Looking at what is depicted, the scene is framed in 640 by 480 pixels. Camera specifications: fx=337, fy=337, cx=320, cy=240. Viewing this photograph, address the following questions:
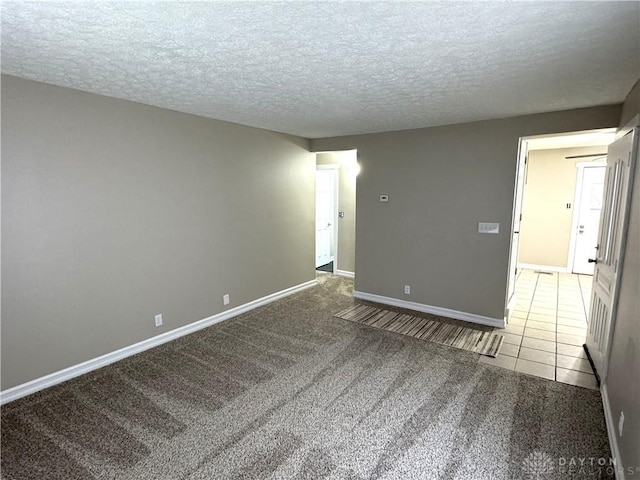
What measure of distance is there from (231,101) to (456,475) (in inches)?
129

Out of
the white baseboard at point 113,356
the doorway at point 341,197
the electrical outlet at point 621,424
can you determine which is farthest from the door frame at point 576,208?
the white baseboard at point 113,356

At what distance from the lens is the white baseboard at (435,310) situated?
13.5 ft

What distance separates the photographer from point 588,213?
6348 mm

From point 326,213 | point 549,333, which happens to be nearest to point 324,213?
point 326,213

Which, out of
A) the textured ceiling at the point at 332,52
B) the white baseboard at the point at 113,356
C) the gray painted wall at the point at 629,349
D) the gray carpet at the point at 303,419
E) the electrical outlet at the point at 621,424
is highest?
the textured ceiling at the point at 332,52

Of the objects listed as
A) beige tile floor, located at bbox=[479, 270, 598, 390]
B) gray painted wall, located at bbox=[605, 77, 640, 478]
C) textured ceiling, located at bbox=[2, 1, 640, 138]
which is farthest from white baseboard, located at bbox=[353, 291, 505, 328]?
textured ceiling, located at bbox=[2, 1, 640, 138]

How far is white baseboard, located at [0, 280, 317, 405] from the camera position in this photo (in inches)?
105

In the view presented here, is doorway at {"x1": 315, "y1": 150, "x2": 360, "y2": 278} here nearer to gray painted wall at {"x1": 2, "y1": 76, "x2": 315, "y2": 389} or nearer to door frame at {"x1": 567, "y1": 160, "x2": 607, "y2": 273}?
gray painted wall at {"x1": 2, "y1": 76, "x2": 315, "y2": 389}

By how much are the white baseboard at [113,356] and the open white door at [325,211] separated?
2492 millimetres

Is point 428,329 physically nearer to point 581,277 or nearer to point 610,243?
point 610,243

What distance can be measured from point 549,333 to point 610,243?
1530 millimetres

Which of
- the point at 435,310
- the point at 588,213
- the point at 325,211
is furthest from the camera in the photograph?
the point at 325,211

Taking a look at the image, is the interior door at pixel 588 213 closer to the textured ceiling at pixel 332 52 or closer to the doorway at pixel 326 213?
the textured ceiling at pixel 332 52

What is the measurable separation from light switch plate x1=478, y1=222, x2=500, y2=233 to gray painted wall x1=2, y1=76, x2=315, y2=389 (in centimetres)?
277
